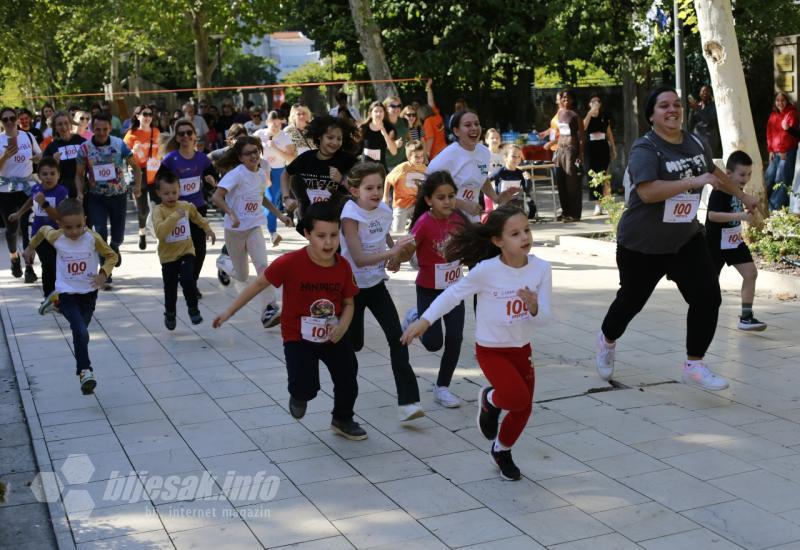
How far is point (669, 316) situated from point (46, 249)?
18.4ft

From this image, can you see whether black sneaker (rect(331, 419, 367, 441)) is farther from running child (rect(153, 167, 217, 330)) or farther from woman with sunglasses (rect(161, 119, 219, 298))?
woman with sunglasses (rect(161, 119, 219, 298))

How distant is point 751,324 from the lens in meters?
9.27

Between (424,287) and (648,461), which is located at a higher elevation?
(424,287)

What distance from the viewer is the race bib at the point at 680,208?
23.9ft

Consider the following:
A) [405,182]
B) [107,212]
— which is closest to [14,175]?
[107,212]

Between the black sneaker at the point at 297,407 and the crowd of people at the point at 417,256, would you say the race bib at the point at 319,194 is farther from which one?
the black sneaker at the point at 297,407

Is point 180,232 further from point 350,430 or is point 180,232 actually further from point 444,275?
point 350,430

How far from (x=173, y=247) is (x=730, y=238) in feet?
15.1

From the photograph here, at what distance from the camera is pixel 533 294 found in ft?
19.4

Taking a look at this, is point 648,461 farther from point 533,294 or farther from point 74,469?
point 74,469

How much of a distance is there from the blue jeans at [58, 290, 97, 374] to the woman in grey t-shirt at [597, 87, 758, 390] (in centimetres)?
369

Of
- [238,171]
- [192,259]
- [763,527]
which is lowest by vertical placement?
[763,527]

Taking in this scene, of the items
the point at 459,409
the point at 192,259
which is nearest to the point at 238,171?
the point at 192,259

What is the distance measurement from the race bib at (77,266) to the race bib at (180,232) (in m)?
1.81
